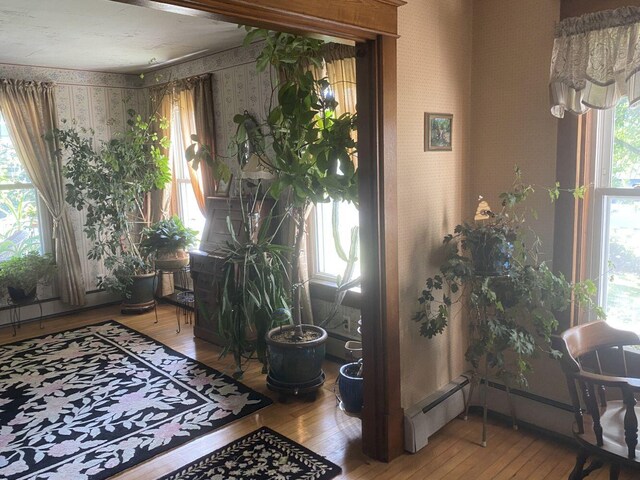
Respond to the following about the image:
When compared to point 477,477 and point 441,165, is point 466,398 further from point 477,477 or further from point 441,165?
point 441,165

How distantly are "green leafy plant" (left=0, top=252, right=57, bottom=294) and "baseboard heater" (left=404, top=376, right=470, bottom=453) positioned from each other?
4.06 meters

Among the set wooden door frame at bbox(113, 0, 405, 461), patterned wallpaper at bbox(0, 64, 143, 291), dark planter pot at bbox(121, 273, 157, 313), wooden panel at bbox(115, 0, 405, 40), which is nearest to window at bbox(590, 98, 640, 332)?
wooden door frame at bbox(113, 0, 405, 461)

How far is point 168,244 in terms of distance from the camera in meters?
5.05

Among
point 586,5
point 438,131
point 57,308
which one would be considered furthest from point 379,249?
point 57,308

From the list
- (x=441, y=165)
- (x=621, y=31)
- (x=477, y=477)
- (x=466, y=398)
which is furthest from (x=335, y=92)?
(x=477, y=477)

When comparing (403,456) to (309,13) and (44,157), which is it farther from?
(44,157)

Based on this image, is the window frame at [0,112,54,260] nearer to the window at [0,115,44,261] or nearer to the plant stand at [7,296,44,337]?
the window at [0,115,44,261]

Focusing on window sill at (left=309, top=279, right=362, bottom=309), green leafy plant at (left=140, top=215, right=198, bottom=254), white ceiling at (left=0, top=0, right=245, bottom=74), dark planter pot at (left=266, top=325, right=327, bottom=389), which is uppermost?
white ceiling at (left=0, top=0, right=245, bottom=74)

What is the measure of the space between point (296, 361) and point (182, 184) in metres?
3.13

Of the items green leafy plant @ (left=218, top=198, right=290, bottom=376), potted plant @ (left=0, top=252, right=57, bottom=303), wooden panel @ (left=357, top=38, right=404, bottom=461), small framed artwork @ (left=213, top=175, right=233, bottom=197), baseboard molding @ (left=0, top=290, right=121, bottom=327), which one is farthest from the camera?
baseboard molding @ (left=0, top=290, right=121, bottom=327)

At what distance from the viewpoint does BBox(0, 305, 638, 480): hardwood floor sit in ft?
8.49

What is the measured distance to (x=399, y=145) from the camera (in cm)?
265

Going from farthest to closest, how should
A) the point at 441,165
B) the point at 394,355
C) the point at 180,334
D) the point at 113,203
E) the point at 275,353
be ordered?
the point at 113,203, the point at 180,334, the point at 275,353, the point at 441,165, the point at 394,355

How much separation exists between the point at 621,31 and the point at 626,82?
0.76 feet
